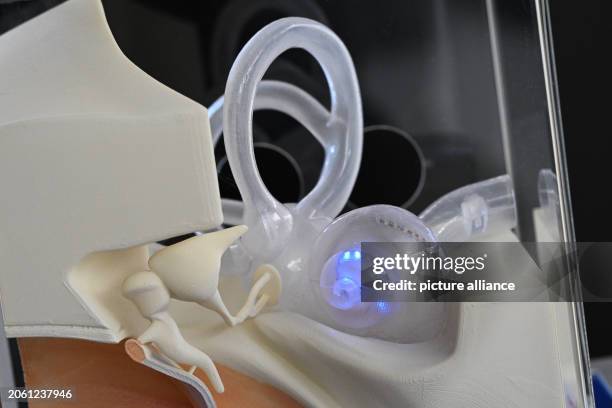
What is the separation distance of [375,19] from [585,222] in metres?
0.76

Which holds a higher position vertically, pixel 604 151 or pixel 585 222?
pixel 604 151

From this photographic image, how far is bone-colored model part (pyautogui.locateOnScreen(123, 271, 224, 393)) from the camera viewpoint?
51cm

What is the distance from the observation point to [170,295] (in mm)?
526

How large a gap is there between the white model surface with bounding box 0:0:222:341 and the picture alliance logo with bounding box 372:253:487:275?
0.56ft

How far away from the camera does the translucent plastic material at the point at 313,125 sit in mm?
617

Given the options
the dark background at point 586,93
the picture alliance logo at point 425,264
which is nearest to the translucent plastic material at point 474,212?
the picture alliance logo at point 425,264

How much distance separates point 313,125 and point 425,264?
9.8 inches

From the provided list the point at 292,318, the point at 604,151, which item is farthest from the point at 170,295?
the point at 604,151

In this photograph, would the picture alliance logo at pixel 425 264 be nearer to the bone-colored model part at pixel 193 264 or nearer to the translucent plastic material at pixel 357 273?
the translucent plastic material at pixel 357 273

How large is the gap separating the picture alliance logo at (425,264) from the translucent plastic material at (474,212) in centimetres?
11

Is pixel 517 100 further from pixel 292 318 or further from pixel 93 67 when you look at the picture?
pixel 93 67

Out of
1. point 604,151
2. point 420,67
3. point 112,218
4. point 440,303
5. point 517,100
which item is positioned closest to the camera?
point 112,218

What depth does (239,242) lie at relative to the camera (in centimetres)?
66

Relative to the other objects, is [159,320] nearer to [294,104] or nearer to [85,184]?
[85,184]
